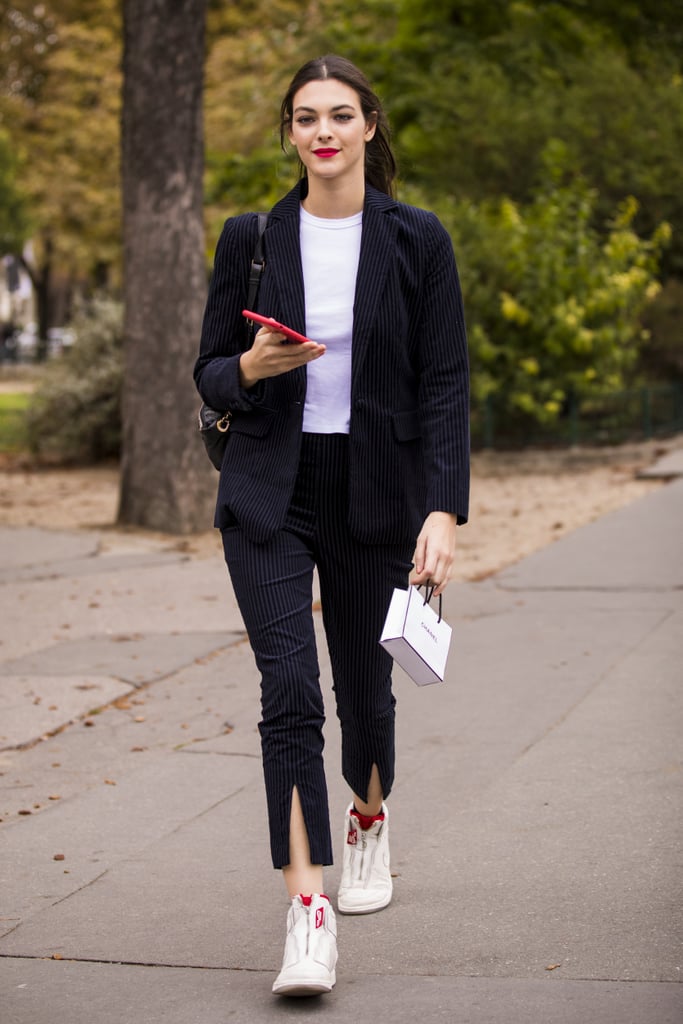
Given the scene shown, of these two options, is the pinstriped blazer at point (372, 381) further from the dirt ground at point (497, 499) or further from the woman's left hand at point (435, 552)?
the dirt ground at point (497, 499)

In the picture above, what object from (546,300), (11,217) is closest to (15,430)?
(546,300)

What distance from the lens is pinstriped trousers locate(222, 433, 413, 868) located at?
3.38m

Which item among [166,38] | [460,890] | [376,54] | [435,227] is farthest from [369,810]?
[376,54]

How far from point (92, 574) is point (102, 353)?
839 cm

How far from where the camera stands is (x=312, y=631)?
3555 mm

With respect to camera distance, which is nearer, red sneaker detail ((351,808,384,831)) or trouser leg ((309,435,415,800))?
trouser leg ((309,435,415,800))

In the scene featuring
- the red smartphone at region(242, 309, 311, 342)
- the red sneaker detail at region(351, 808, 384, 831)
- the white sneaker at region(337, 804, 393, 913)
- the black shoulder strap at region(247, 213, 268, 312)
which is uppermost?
the black shoulder strap at region(247, 213, 268, 312)

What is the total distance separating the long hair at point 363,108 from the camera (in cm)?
355

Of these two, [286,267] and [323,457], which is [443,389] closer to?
[323,457]

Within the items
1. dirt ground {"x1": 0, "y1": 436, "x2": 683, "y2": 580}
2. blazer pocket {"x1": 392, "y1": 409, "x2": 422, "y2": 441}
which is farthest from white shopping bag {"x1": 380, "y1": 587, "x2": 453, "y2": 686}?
dirt ground {"x1": 0, "y1": 436, "x2": 683, "y2": 580}

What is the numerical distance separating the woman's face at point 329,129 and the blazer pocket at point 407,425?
1.78 ft

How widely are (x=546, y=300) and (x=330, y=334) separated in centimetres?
1338

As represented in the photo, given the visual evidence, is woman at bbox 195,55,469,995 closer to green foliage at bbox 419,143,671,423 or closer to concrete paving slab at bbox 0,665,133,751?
concrete paving slab at bbox 0,665,133,751

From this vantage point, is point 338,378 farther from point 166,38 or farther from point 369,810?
point 166,38
